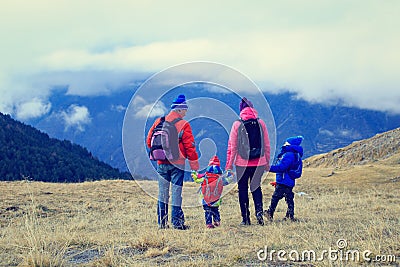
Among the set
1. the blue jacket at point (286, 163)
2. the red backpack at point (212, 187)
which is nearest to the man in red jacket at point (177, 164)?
the red backpack at point (212, 187)

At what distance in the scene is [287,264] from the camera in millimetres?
5496

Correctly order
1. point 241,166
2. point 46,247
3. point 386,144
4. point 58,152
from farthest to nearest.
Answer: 1. point 58,152
2. point 386,144
3. point 241,166
4. point 46,247

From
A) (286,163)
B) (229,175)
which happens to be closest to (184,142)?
(229,175)

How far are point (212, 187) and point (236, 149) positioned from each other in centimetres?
109

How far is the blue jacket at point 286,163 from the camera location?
945 centimetres

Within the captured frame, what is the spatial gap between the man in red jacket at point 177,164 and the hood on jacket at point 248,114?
1219mm

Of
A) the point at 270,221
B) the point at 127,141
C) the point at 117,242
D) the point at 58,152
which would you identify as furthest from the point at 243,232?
the point at 58,152

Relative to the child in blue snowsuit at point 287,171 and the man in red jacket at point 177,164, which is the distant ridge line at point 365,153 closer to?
the child in blue snowsuit at point 287,171

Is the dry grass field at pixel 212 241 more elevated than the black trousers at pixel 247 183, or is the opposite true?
the black trousers at pixel 247 183

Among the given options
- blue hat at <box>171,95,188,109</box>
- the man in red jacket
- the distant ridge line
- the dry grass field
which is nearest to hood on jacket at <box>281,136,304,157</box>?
the dry grass field

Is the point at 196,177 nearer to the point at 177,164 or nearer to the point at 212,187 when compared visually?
the point at 212,187

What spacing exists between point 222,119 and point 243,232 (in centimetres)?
260

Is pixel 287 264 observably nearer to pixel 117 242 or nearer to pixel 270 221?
pixel 117 242

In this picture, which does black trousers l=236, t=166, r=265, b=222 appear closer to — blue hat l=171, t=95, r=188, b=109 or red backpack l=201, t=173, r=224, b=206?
red backpack l=201, t=173, r=224, b=206
